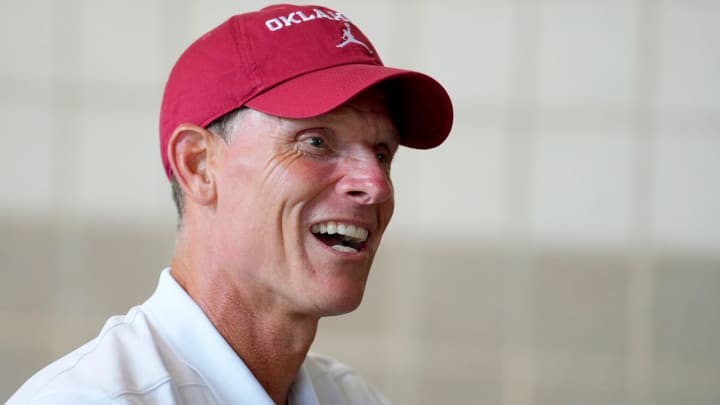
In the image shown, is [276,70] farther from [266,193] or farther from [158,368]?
[158,368]

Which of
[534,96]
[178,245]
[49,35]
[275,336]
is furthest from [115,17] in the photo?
[275,336]

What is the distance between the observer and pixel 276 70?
1272mm

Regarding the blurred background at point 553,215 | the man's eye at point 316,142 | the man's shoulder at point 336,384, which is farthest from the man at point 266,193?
the blurred background at point 553,215

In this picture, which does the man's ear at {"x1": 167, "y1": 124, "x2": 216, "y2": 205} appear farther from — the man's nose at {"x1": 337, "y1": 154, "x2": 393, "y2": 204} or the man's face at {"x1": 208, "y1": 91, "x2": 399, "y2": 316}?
the man's nose at {"x1": 337, "y1": 154, "x2": 393, "y2": 204}

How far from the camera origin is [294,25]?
130 centimetres

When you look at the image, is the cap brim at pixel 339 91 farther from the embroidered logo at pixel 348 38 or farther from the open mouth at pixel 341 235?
the open mouth at pixel 341 235

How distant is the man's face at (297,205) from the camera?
4.19 ft

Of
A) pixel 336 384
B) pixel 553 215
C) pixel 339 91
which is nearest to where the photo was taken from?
pixel 339 91

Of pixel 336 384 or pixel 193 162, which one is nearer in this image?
pixel 193 162

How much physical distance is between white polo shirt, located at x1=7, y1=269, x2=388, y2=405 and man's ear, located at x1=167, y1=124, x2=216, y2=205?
5.5 inches

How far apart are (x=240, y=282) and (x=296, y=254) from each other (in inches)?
4.0

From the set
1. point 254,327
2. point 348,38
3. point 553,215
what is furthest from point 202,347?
point 553,215

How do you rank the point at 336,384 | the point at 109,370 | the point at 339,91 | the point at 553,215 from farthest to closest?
the point at 553,215 < the point at 336,384 < the point at 339,91 < the point at 109,370

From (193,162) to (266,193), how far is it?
0.46 feet
